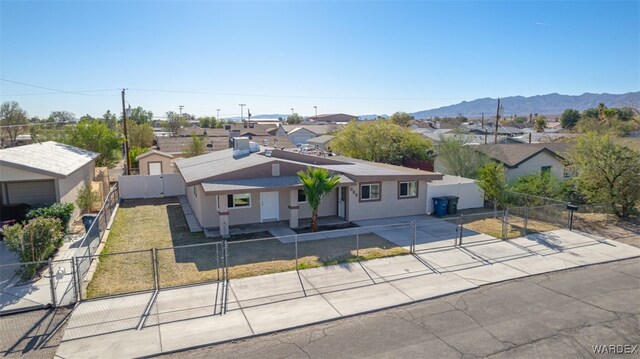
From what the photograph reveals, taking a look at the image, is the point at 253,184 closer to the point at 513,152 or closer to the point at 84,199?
the point at 84,199

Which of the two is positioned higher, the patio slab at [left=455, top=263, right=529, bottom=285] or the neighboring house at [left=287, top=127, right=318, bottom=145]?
the neighboring house at [left=287, top=127, right=318, bottom=145]

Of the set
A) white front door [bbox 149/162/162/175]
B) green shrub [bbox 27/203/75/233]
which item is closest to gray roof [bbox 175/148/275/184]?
green shrub [bbox 27/203/75/233]

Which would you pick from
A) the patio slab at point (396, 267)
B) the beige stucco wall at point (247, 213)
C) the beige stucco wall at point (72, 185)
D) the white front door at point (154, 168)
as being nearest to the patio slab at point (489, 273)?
the patio slab at point (396, 267)

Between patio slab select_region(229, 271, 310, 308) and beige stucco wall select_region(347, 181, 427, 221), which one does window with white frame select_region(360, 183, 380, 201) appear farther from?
patio slab select_region(229, 271, 310, 308)

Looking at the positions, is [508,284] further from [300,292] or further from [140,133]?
[140,133]

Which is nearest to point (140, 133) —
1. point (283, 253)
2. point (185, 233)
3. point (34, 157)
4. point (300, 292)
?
point (34, 157)

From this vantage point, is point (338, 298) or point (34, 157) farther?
point (34, 157)

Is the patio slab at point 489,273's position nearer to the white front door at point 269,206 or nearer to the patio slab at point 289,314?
the patio slab at point 289,314
